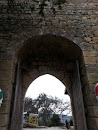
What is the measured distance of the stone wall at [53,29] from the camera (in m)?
→ 2.21

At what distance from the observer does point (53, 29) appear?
275 centimetres

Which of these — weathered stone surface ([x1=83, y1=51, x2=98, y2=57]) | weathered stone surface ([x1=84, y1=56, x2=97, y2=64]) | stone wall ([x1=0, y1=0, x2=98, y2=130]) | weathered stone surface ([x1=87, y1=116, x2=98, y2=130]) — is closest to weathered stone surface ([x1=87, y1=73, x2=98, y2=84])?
stone wall ([x1=0, y1=0, x2=98, y2=130])

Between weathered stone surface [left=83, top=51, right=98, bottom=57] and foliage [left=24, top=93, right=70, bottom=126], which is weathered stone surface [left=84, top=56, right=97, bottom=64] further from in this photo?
foliage [left=24, top=93, right=70, bottom=126]

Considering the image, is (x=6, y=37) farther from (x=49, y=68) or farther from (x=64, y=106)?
(x=64, y=106)

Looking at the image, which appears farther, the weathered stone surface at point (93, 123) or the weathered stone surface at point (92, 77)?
the weathered stone surface at point (92, 77)

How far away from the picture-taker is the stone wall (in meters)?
2.21

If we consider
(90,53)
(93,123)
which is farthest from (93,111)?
(90,53)

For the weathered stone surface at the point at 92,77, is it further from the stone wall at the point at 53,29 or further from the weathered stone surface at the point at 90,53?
the weathered stone surface at the point at 90,53

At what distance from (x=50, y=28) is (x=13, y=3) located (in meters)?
1.46

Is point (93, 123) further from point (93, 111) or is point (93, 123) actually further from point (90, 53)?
point (90, 53)

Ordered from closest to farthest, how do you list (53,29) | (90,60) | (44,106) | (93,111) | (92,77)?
(93,111)
(92,77)
(90,60)
(53,29)
(44,106)

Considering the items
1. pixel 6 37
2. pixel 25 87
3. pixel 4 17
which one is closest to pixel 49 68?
pixel 25 87

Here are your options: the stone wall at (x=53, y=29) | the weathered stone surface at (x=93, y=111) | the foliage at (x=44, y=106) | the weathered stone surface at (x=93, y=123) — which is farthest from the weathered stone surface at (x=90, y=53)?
the foliage at (x=44, y=106)

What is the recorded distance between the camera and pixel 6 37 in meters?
2.60
